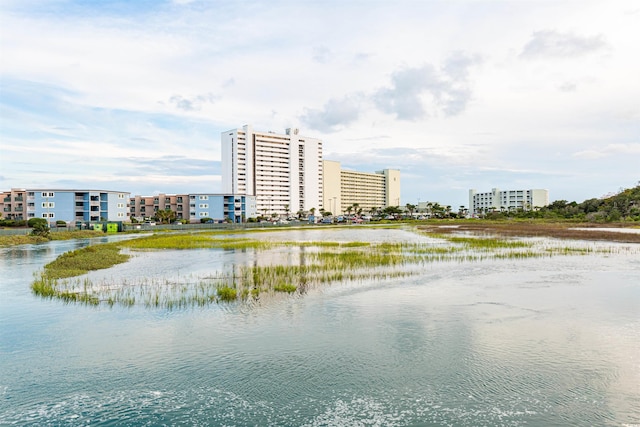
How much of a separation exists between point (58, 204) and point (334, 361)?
81.1 m

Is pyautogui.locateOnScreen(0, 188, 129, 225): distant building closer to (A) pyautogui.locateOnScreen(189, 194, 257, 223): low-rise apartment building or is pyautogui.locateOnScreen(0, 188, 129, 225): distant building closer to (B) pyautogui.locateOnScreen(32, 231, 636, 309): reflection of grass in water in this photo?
(A) pyautogui.locateOnScreen(189, 194, 257, 223): low-rise apartment building

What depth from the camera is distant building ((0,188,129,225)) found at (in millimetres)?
77312

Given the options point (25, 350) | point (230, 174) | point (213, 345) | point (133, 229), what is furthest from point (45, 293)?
point (230, 174)

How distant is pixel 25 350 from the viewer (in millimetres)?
11969

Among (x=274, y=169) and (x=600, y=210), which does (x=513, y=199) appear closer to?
(x=600, y=210)

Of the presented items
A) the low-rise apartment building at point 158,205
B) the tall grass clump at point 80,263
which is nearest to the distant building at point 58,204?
the low-rise apartment building at point 158,205

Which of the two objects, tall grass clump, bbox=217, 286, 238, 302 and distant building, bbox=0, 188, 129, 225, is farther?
distant building, bbox=0, 188, 129, 225

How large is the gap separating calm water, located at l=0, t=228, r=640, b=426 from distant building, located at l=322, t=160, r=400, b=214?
5708 inches

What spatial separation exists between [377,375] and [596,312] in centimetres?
973

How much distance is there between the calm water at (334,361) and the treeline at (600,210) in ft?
268

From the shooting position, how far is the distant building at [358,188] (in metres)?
163

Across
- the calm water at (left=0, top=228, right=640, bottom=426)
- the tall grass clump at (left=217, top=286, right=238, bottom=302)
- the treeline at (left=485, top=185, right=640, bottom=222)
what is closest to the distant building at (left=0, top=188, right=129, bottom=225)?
the calm water at (left=0, top=228, right=640, bottom=426)

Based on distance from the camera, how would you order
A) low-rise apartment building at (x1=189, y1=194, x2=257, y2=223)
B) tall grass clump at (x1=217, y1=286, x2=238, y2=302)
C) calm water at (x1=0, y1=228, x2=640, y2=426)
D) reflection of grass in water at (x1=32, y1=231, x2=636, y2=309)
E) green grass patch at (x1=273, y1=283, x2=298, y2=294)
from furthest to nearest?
low-rise apartment building at (x1=189, y1=194, x2=257, y2=223) < green grass patch at (x1=273, y1=283, x2=298, y2=294) < reflection of grass in water at (x1=32, y1=231, x2=636, y2=309) < tall grass clump at (x1=217, y1=286, x2=238, y2=302) < calm water at (x1=0, y1=228, x2=640, y2=426)

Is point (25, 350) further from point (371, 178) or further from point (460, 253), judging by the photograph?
point (371, 178)
